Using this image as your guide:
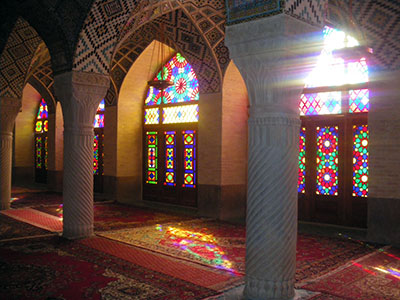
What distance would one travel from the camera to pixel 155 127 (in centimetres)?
1121

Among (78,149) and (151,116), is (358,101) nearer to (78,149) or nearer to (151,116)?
(78,149)

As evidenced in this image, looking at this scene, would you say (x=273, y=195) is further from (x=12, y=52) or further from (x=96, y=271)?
(x=12, y=52)

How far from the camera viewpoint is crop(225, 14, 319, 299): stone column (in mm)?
3617

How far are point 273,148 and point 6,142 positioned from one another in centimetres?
754

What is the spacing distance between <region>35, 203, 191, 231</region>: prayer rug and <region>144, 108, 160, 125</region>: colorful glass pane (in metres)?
2.40

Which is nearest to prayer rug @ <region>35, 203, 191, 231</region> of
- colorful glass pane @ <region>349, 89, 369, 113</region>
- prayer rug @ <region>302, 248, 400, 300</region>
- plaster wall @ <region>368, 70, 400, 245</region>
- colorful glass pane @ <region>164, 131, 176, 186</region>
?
colorful glass pane @ <region>164, 131, 176, 186</region>

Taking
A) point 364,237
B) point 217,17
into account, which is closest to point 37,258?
point 364,237

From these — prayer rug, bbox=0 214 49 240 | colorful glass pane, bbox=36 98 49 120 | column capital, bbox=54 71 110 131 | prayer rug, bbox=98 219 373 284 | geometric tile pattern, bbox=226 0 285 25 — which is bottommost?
prayer rug, bbox=98 219 373 284

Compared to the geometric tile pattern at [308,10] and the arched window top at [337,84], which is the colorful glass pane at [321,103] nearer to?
the arched window top at [337,84]

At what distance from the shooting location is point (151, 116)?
1142cm

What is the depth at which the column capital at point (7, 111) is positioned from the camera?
9.29 meters

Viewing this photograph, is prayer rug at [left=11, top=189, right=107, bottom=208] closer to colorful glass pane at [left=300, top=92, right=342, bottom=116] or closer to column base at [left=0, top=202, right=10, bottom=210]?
column base at [left=0, top=202, right=10, bottom=210]

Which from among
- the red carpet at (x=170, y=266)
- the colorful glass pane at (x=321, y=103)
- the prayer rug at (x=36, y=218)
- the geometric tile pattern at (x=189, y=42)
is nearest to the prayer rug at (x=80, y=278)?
the red carpet at (x=170, y=266)

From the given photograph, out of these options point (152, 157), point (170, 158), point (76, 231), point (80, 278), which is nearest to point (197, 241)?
point (76, 231)
